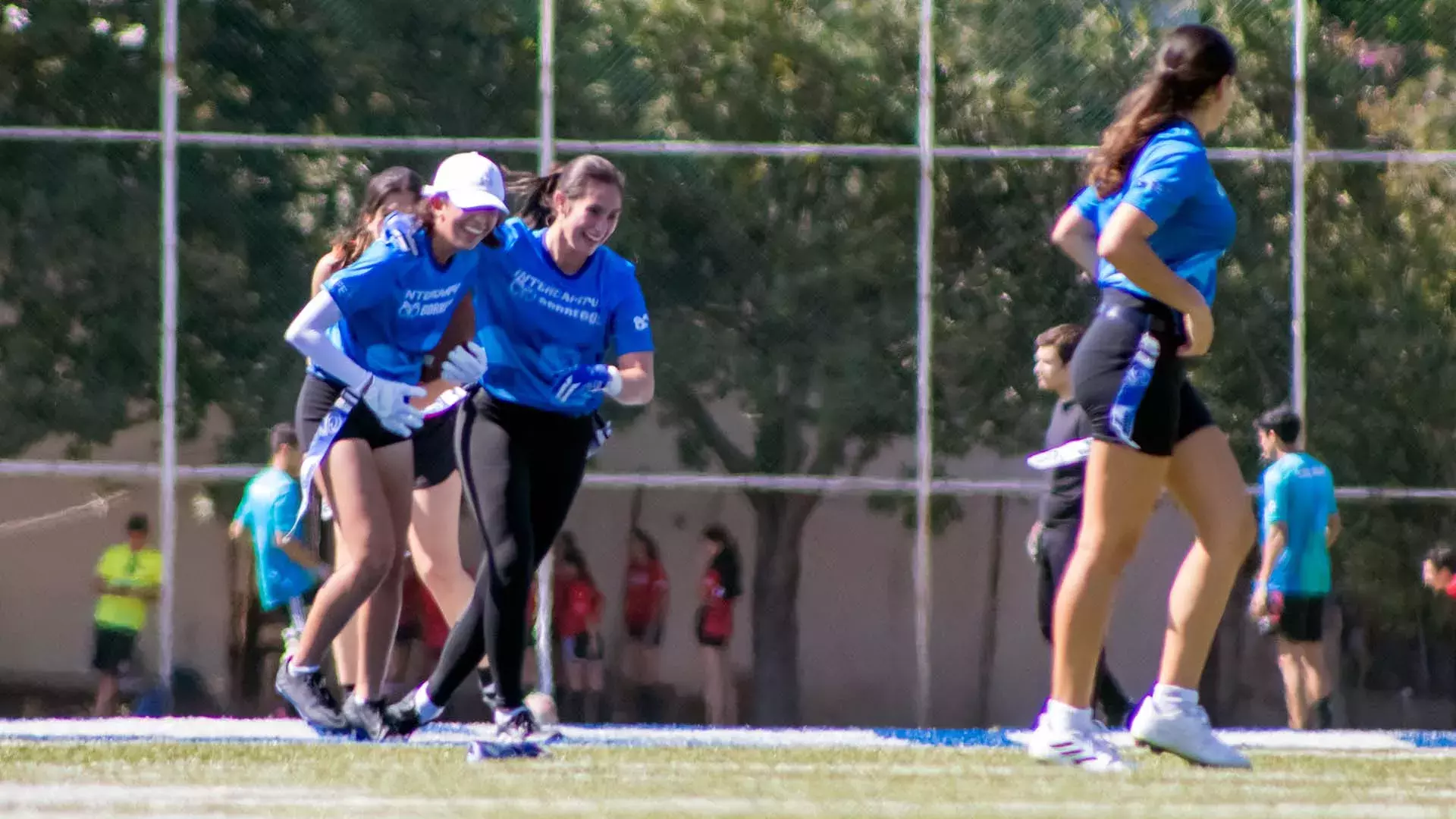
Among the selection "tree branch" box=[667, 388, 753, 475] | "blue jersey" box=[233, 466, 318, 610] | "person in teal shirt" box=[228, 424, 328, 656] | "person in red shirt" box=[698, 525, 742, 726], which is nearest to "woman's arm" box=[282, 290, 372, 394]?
"person in teal shirt" box=[228, 424, 328, 656]

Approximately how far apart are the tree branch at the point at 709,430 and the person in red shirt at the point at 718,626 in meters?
2.12

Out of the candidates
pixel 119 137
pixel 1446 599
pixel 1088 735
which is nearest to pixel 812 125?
pixel 119 137

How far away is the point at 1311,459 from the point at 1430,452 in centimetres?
324

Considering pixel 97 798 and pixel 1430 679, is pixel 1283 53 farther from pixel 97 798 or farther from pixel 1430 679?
pixel 97 798

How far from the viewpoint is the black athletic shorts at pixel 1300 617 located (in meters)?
10.3

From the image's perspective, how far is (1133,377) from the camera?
17.9 ft

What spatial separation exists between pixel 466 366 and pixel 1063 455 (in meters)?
1.97

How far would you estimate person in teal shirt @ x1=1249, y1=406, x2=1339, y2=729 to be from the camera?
10039 millimetres

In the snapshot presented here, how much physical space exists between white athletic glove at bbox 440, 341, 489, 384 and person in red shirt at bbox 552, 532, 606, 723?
9.06 meters

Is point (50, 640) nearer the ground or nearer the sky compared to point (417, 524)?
nearer the ground

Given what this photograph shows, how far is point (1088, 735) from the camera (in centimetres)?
561

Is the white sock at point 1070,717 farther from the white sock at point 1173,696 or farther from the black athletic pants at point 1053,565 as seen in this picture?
the black athletic pants at point 1053,565

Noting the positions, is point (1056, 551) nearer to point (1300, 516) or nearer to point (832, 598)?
point (1300, 516)

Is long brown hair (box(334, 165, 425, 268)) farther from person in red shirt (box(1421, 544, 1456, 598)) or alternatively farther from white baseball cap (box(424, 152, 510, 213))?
person in red shirt (box(1421, 544, 1456, 598))
